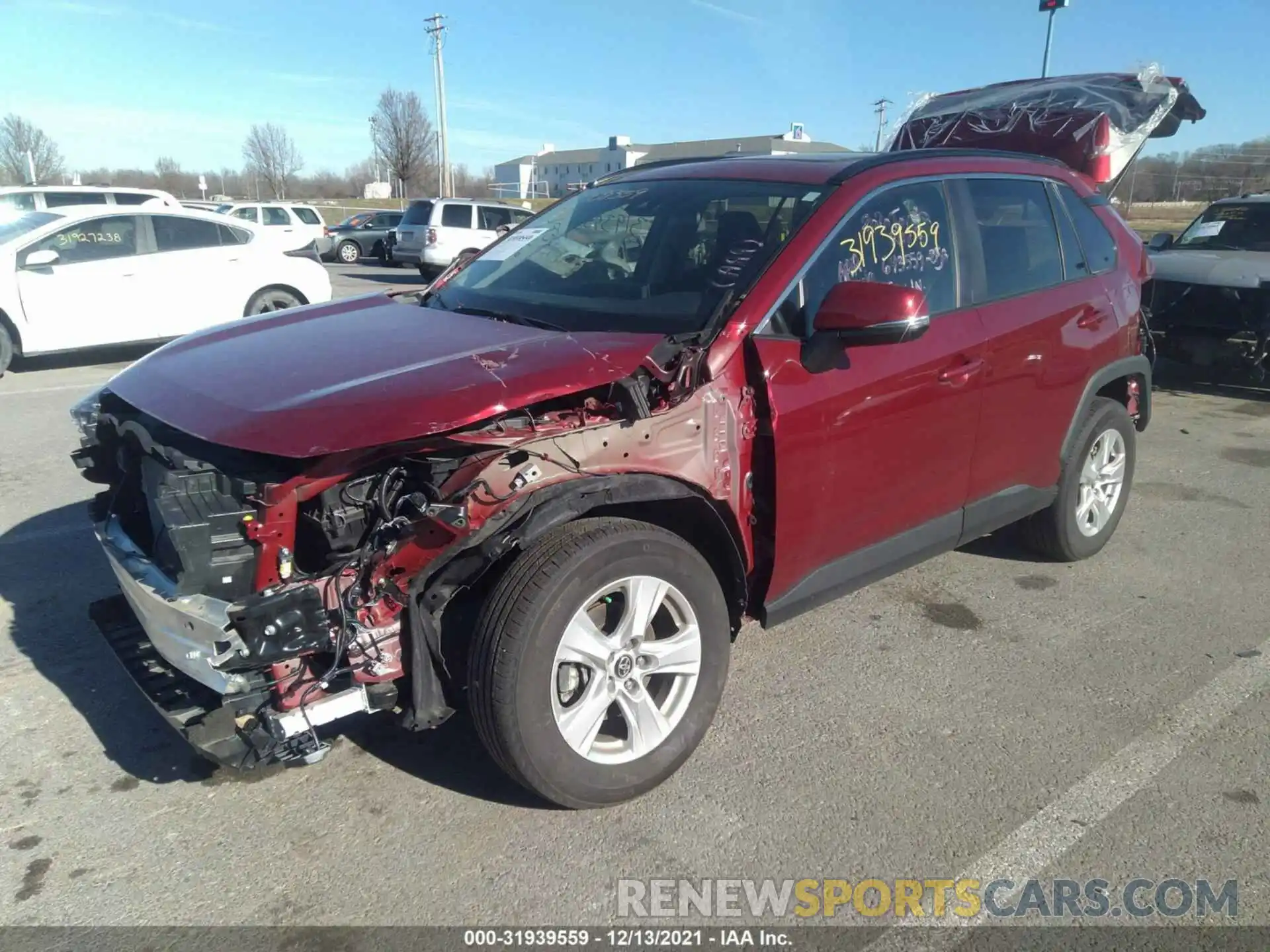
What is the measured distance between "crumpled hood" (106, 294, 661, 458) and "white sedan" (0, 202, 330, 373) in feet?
23.0

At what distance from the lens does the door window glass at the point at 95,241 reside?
960 cm

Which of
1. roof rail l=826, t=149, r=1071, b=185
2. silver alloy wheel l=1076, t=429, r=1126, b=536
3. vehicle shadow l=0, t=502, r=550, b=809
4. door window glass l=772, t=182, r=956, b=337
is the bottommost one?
vehicle shadow l=0, t=502, r=550, b=809

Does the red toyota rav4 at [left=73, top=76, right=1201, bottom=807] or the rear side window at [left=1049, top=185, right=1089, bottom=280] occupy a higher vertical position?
the rear side window at [left=1049, top=185, right=1089, bottom=280]

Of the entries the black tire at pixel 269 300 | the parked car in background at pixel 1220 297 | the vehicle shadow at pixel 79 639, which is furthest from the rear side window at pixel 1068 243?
the black tire at pixel 269 300

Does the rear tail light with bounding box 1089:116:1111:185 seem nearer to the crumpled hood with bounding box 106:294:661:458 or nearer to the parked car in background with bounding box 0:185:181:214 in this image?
the crumpled hood with bounding box 106:294:661:458

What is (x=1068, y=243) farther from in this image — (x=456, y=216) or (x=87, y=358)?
(x=456, y=216)

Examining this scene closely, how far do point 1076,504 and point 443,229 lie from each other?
17.6m

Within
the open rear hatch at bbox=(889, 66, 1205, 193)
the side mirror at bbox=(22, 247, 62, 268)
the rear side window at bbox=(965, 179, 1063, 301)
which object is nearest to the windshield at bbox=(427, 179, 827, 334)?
the rear side window at bbox=(965, 179, 1063, 301)

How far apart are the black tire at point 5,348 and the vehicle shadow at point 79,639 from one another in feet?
16.8

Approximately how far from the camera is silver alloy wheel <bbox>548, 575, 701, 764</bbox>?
2.71 meters

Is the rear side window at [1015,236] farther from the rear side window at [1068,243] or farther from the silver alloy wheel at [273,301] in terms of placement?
the silver alloy wheel at [273,301]

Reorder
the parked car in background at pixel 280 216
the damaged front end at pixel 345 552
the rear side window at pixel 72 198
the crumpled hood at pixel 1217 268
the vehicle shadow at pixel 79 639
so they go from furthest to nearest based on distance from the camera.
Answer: the parked car in background at pixel 280 216 → the rear side window at pixel 72 198 → the crumpled hood at pixel 1217 268 → the vehicle shadow at pixel 79 639 → the damaged front end at pixel 345 552

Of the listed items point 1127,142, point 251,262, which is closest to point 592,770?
point 1127,142

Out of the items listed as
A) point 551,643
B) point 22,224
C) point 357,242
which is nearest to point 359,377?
point 551,643
